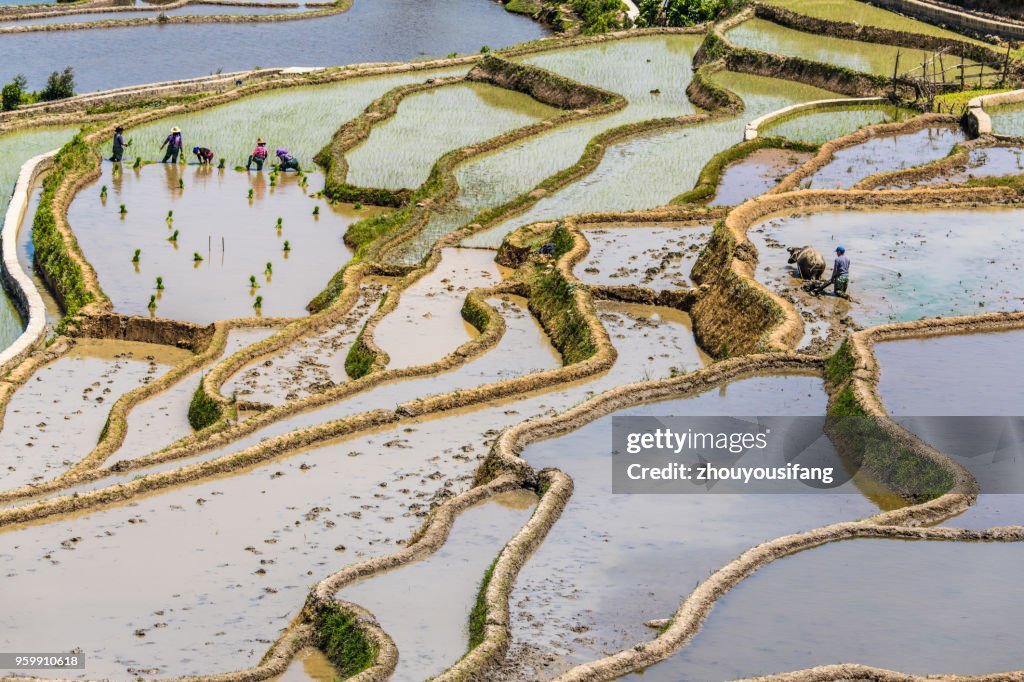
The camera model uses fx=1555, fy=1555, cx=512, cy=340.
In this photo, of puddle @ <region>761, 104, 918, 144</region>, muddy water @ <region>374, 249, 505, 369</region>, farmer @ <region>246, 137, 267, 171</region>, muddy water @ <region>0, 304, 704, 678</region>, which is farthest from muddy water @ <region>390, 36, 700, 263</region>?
muddy water @ <region>0, 304, 704, 678</region>

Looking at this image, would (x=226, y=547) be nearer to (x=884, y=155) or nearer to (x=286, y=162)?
(x=286, y=162)

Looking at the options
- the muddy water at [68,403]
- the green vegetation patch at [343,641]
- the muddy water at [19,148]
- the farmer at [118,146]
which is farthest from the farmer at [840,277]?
the farmer at [118,146]

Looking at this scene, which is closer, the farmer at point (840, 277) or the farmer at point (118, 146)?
the farmer at point (840, 277)

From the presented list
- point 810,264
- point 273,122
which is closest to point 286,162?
point 273,122

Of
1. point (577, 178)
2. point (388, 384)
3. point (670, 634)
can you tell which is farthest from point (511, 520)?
point (577, 178)

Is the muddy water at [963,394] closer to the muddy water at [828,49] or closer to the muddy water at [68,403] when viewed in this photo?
the muddy water at [68,403]
